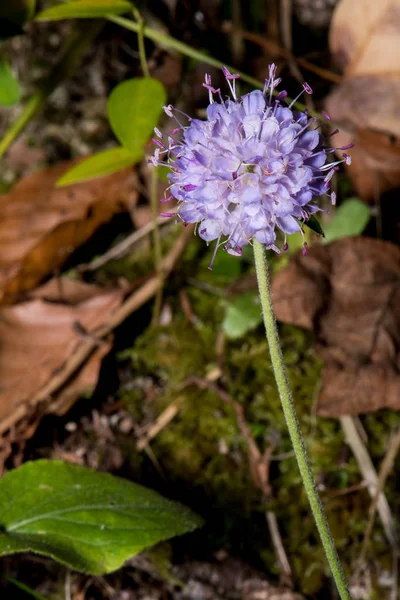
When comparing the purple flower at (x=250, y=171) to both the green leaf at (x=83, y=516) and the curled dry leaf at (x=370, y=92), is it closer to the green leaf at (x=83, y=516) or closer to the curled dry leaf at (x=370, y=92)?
the green leaf at (x=83, y=516)

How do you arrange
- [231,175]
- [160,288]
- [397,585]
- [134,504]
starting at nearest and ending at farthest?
1. [231,175]
2. [134,504]
3. [397,585]
4. [160,288]

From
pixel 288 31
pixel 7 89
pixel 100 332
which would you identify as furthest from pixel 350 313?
pixel 7 89

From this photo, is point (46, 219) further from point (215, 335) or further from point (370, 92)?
point (370, 92)

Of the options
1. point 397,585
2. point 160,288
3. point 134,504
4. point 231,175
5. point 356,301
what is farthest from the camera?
point 160,288

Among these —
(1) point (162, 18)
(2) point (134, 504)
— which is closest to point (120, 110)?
(1) point (162, 18)

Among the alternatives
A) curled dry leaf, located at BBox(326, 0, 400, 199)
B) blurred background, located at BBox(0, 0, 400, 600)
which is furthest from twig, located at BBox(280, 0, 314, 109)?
curled dry leaf, located at BBox(326, 0, 400, 199)

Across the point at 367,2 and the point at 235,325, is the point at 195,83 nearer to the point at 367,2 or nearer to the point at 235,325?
the point at 367,2

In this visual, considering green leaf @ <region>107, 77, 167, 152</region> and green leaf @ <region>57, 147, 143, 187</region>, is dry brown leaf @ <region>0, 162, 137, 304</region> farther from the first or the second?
green leaf @ <region>107, 77, 167, 152</region>
